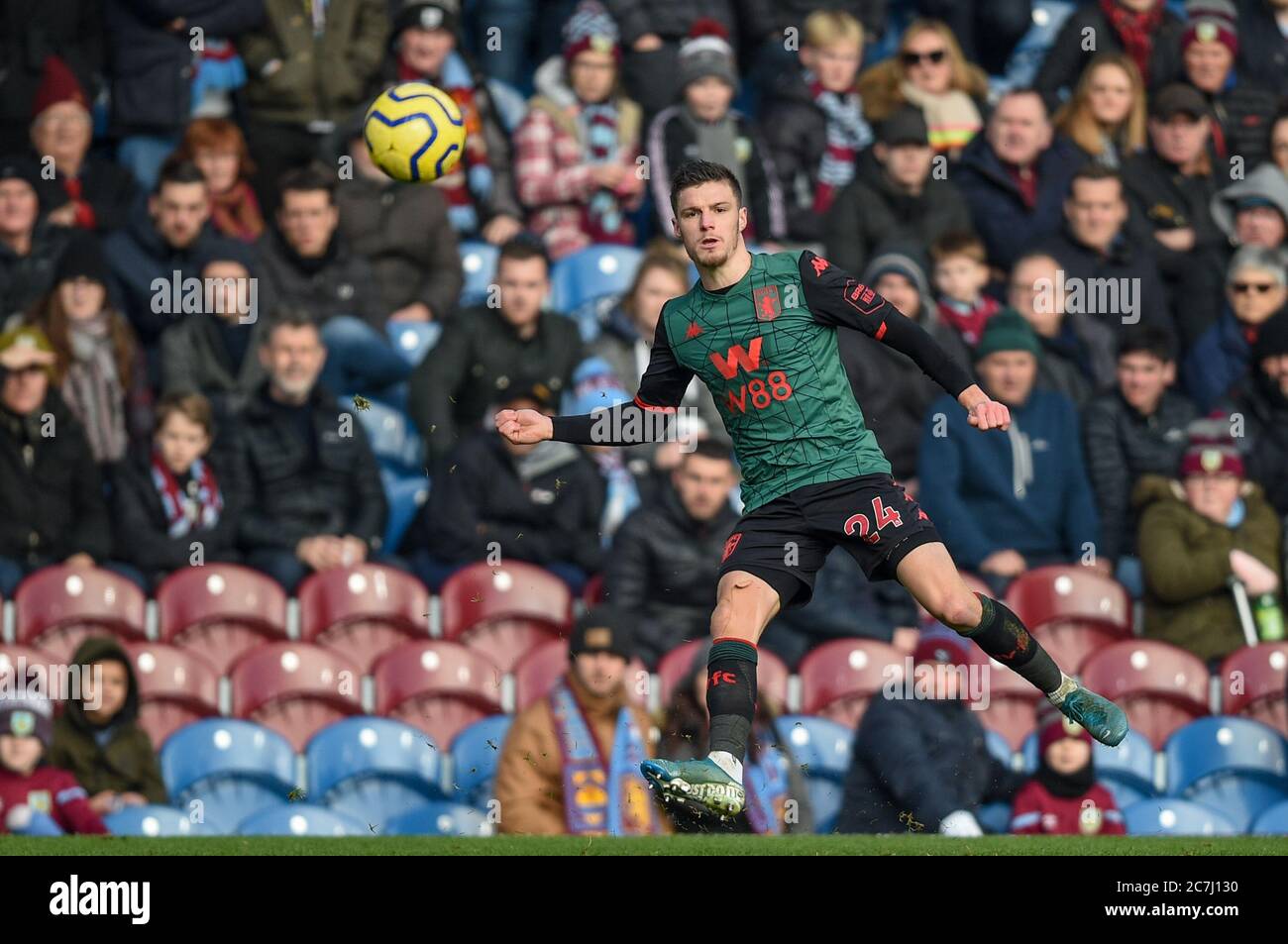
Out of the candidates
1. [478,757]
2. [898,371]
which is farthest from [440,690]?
[898,371]

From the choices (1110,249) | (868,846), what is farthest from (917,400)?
(868,846)

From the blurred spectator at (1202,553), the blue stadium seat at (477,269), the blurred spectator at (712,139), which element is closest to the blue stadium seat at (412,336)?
the blue stadium seat at (477,269)

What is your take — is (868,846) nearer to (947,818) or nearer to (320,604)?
(947,818)

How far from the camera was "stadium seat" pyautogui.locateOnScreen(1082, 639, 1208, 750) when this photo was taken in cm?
1126

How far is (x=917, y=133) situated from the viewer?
41.2 feet

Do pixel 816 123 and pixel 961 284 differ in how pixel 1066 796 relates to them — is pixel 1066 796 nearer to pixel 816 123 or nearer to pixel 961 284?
pixel 961 284

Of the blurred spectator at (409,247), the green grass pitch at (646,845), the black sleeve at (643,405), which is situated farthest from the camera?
the blurred spectator at (409,247)

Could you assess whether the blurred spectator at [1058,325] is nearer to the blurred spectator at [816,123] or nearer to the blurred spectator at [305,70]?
the blurred spectator at [816,123]

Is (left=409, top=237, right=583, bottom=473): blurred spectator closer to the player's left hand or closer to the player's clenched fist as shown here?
the player's clenched fist

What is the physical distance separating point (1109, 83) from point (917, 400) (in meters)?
2.51

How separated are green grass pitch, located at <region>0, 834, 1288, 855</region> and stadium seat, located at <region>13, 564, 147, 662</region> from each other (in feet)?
6.94

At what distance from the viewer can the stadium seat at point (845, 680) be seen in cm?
1096

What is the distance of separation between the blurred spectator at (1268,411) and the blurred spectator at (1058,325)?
70 cm

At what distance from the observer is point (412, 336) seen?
12.0 m
